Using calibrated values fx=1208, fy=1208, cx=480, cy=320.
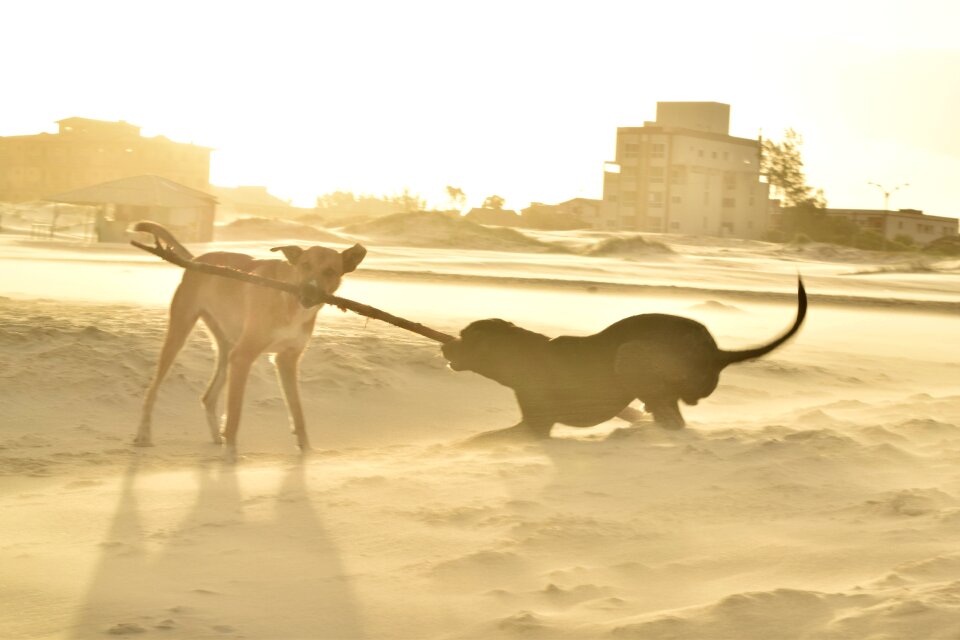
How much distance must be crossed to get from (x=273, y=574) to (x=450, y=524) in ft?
3.21

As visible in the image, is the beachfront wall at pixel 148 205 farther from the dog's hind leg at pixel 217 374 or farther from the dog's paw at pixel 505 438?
the dog's paw at pixel 505 438

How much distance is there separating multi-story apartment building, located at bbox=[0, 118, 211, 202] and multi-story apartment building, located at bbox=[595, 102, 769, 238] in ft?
107

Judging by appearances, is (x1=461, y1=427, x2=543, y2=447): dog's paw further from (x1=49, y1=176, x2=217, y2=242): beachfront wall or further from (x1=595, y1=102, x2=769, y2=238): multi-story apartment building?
(x1=595, y1=102, x2=769, y2=238): multi-story apartment building

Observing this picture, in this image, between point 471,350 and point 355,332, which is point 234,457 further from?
point 355,332

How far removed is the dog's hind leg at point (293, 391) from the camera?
27.2 feet

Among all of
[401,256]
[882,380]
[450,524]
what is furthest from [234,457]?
[401,256]

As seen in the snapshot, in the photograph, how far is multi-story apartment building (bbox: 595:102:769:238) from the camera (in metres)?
91.7

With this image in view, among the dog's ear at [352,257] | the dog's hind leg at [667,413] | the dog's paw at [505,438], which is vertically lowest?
the dog's paw at [505,438]

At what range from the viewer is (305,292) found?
24.8 ft

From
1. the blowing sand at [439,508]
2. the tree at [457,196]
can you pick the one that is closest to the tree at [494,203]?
the tree at [457,196]

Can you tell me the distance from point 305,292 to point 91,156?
8315cm

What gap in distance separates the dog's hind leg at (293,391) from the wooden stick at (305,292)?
0.59 meters

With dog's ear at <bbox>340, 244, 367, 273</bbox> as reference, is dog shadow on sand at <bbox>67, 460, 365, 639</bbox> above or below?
below

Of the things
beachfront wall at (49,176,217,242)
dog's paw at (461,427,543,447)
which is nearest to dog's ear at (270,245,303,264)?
dog's paw at (461,427,543,447)
